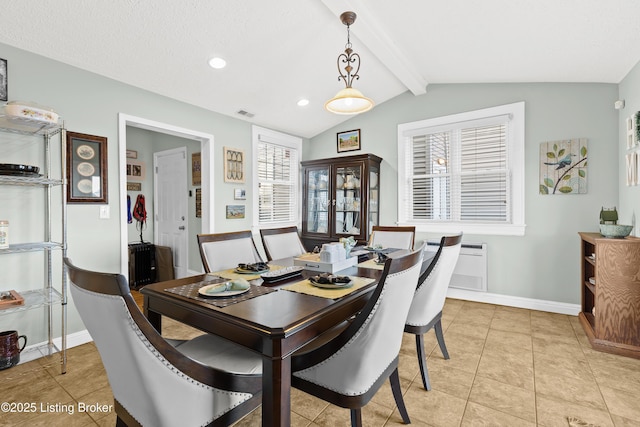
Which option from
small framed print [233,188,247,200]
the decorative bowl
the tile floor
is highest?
small framed print [233,188,247,200]

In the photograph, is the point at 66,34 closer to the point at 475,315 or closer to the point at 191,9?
the point at 191,9

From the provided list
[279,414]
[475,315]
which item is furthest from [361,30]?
[475,315]

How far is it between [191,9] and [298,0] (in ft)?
2.61

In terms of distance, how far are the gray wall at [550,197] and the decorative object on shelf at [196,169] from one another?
3.21 metres

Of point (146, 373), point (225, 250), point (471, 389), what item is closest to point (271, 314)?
point (146, 373)

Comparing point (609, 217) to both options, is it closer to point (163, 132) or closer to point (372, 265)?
point (372, 265)

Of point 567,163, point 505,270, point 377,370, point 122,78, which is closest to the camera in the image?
point 377,370

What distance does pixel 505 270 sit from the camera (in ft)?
11.9

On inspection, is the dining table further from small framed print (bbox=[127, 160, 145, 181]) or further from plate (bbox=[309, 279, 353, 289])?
small framed print (bbox=[127, 160, 145, 181])

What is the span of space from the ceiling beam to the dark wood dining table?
2126mm

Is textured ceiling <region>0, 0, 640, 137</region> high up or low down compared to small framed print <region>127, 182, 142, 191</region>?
up

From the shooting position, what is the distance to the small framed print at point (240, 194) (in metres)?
4.02

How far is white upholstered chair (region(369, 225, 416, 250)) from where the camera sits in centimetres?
313

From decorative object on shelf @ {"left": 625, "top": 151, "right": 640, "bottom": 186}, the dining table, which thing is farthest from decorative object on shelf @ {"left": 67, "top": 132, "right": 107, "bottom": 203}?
decorative object on shelf @ {"left": 625, "top": 151, "right": 640, "bottom": 186}
